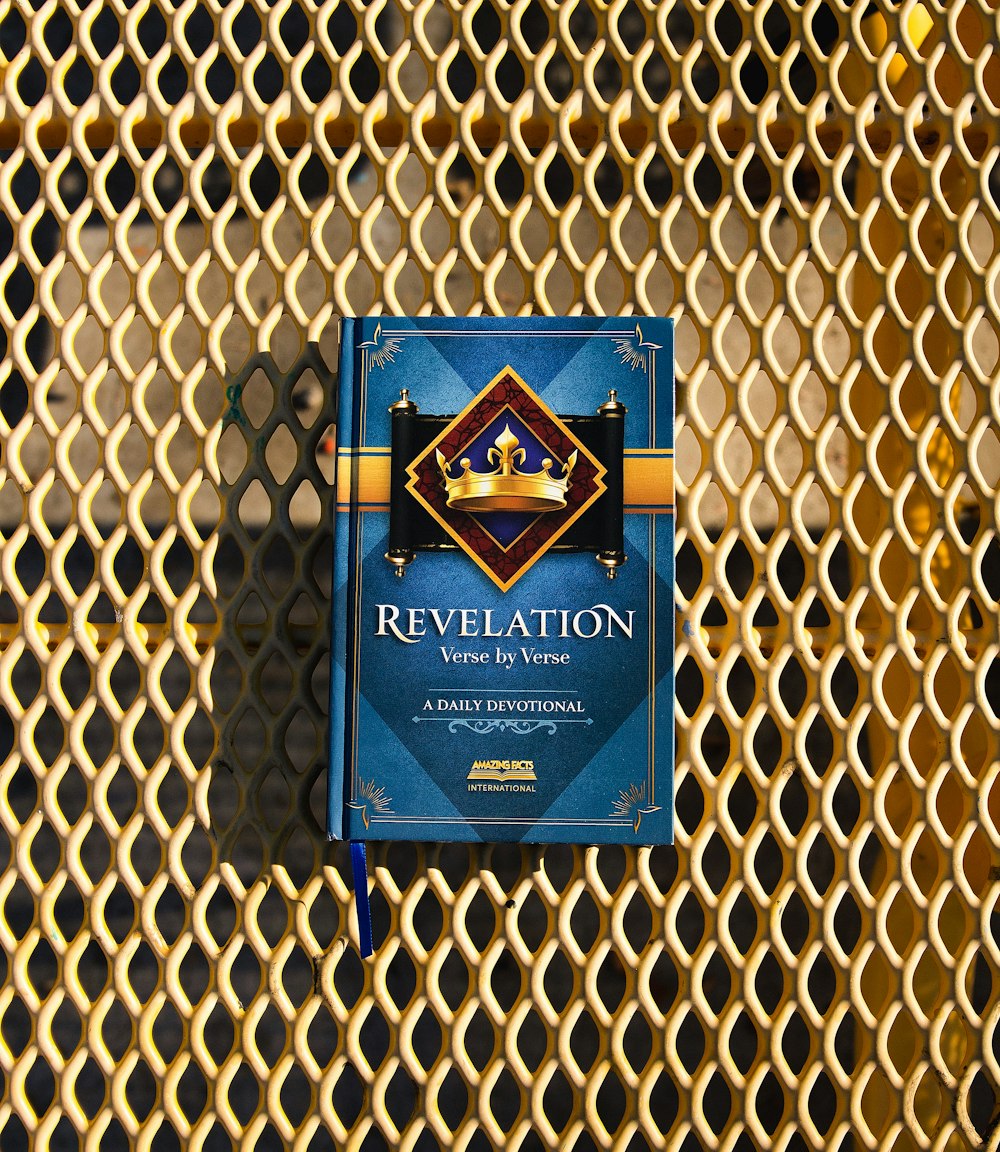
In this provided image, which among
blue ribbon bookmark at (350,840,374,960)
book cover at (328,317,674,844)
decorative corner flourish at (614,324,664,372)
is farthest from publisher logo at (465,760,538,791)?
decorative corner flourish at (614,324,664,372)

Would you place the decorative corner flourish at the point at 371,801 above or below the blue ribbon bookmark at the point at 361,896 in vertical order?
above

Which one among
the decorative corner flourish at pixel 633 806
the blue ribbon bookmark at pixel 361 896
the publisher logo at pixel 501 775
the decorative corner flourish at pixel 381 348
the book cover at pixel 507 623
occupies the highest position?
the decorative corner flourish at pixel 381 348

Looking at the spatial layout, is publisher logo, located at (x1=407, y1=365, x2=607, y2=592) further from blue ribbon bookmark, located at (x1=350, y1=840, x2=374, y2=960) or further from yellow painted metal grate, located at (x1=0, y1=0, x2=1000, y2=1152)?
blue ribbon bookmark, located at (x1=350, y1=840, x2=374, y2=960)

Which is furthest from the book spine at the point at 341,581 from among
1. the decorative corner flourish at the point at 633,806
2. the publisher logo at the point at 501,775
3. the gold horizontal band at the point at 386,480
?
the decorative corner flourish at the point at 633,806

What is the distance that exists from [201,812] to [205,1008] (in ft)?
0.50

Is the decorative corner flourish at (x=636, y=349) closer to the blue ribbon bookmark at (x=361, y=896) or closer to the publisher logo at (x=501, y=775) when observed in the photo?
the publisher logo at (x=501, y=775)

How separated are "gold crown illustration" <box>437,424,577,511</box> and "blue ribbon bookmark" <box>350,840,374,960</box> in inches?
10.8

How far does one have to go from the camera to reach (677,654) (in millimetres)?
746

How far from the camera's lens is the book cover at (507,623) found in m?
0.72

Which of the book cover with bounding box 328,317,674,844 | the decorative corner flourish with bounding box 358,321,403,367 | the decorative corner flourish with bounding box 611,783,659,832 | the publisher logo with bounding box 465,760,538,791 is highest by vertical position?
the decorative corner flourish with bounding box 358,321,403,367

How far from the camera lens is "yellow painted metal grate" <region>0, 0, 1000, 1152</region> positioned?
0.74 metres

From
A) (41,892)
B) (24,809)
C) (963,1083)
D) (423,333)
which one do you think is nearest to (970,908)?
(963,1083)

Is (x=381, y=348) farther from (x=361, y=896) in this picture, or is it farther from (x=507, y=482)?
(x=361, y=896)

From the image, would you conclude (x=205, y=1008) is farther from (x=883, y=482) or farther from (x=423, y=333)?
(x=883, y=482)
